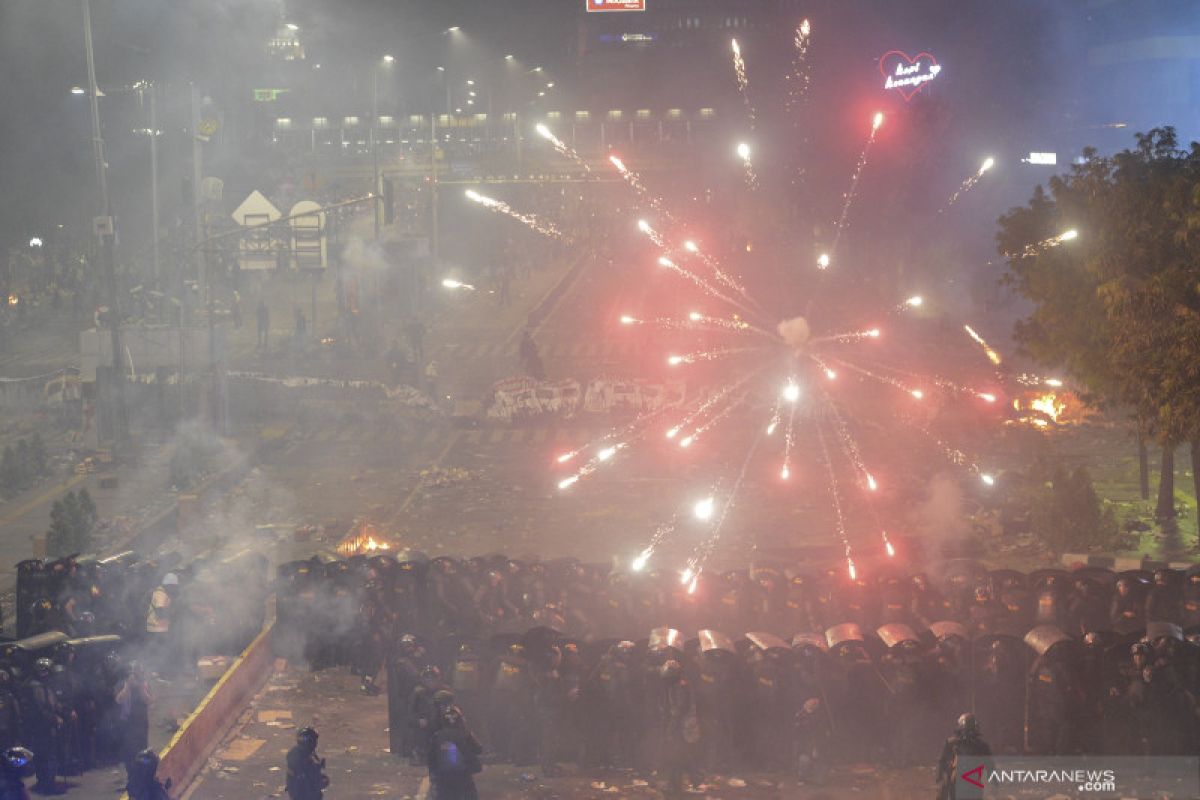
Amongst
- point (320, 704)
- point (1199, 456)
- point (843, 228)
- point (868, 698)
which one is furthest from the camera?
point (843, 228)

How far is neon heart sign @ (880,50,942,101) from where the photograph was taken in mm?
61094

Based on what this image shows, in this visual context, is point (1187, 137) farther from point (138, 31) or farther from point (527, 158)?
point (138, 31)

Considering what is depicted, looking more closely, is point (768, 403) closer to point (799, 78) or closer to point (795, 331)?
point (795, 331)

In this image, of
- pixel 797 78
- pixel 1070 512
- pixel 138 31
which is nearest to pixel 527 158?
pixel 797 78

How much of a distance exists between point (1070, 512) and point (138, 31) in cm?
5451

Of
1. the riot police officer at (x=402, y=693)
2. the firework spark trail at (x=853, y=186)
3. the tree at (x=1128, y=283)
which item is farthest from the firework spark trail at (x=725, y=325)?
the riot police officer at (x=402, y=693)

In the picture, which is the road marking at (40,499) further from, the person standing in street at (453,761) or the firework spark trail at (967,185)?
the firework spark trail at (967,185)

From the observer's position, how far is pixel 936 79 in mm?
67812

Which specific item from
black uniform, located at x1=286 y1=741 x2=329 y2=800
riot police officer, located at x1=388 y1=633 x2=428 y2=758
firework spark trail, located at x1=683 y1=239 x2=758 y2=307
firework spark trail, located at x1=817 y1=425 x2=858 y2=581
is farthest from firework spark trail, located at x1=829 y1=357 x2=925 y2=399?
black uniform, located at x1=286 y1=741 x2=329 y2=800

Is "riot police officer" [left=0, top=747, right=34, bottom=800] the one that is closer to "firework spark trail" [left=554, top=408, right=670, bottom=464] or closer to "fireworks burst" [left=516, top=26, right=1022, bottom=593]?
"fireworks burst" [left=516, top=26, right=1022, bottom=593]

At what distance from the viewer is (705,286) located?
5206 centimetres

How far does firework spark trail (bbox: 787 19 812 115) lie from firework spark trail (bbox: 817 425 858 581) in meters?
32.6

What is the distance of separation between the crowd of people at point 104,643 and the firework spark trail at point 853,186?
42.4m

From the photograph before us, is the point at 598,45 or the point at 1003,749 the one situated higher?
the point at 598,45
